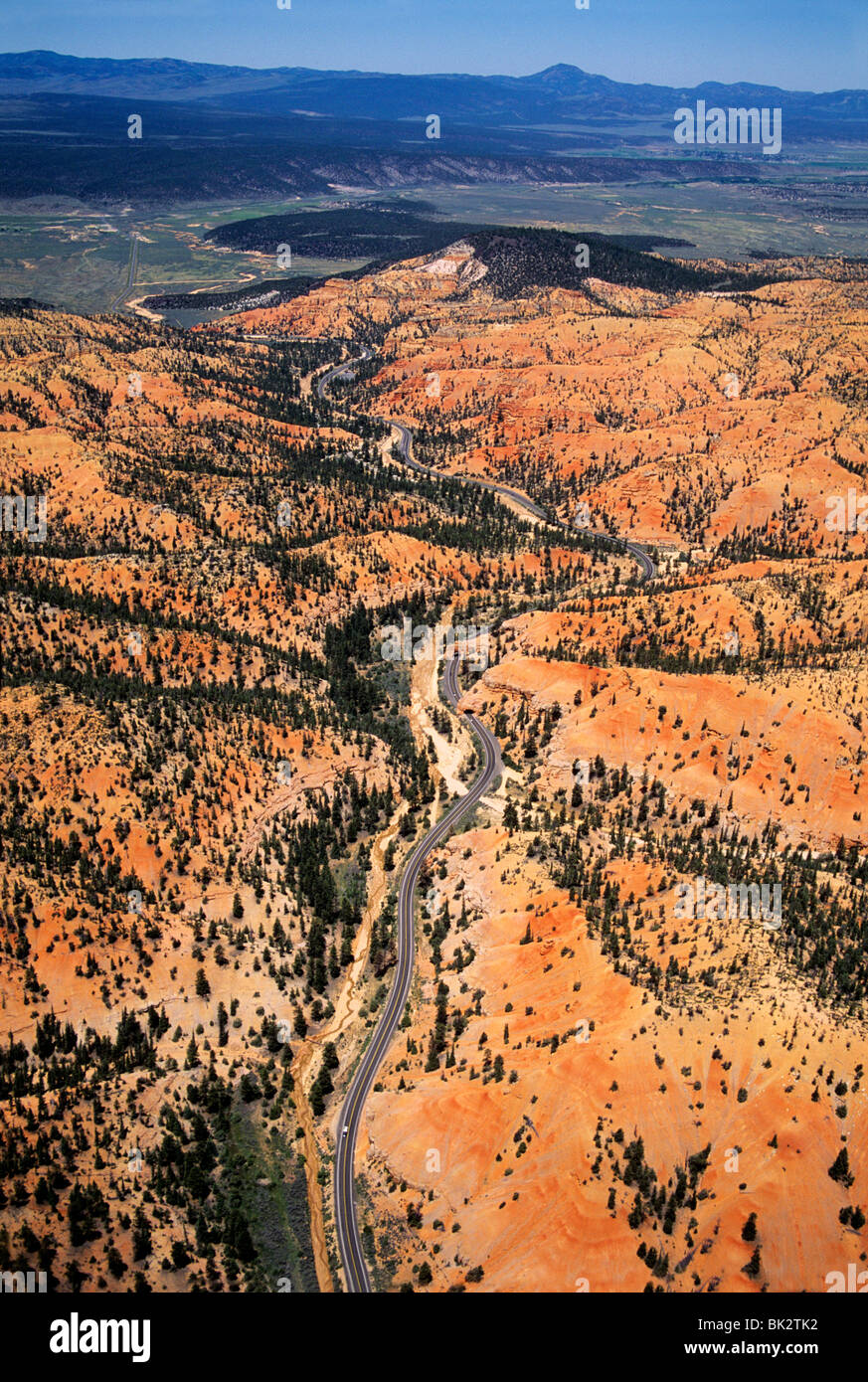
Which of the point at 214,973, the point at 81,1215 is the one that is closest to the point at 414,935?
the point at 214,973

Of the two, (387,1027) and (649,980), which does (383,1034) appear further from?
(649,980)

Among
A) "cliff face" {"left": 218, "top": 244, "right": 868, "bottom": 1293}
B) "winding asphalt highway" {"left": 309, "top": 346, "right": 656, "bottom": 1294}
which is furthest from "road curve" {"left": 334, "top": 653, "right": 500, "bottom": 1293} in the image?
"cliff face" {"left": 218, "top": 244, "right": 868, "bottom": 1293}

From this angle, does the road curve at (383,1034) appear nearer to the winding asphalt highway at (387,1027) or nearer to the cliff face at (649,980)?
the winding asphalt highway at (387,1027)

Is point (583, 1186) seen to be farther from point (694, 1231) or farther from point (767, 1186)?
point (767, 1186)

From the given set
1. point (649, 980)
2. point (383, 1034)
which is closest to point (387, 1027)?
point (383, 1034)

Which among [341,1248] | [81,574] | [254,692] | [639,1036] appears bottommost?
[341,1248]

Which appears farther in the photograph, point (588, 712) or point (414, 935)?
point (588, 712)

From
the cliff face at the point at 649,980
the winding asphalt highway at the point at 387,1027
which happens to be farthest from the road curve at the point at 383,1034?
the cliff face at the point at 649,980

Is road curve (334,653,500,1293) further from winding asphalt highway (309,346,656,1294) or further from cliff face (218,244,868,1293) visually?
cliff face (218,244,868,1293)

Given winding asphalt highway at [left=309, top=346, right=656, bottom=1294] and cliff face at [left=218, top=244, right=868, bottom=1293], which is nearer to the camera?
cliff face at [left=218, top=244, right=868, bottom=1293]

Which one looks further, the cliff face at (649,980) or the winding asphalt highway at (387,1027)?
the winding asphalt highway at (387,1027)

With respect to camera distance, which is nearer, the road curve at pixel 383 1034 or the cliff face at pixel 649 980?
the cliff face at pixel 649 980
